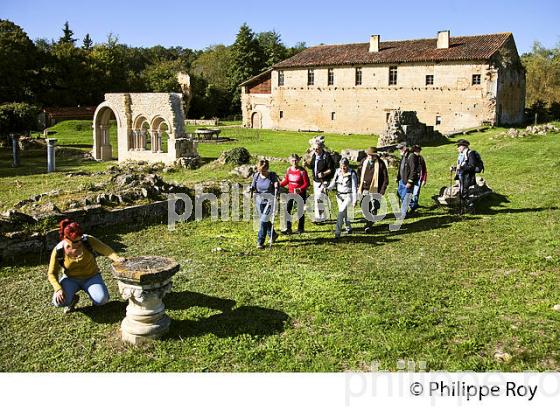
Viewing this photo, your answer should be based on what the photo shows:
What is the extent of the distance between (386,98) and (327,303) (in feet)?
111

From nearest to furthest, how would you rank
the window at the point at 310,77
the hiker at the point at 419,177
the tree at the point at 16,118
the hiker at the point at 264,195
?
the hiker at the point at 264,195, the hiker at the point at 419,177, the tree at the point at 16,118, the window at the point at 310,77

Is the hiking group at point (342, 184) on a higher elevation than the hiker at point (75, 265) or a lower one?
higher

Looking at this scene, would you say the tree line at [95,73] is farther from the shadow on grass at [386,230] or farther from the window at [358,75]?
the shadow on grass at [386,230]

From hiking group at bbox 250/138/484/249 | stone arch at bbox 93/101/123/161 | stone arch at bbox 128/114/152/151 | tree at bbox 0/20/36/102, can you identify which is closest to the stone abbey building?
tree at bbox 0/20/36/102

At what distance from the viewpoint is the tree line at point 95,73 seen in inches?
1630

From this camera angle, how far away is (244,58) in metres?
55.7

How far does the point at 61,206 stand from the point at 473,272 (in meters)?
8.31

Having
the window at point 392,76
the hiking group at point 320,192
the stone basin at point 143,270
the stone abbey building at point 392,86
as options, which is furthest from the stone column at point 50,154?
the window at point 392,76

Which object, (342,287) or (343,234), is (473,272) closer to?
(342,287)

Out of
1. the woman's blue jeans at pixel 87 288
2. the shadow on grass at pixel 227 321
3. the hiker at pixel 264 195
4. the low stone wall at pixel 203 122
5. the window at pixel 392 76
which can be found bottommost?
the shadow on grass at pixel 227 321

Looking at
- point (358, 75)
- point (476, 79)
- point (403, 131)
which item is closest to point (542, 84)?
point (476, 79)

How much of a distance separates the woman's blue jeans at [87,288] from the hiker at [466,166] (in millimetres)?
7771

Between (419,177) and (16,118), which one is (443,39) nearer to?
(16,118)

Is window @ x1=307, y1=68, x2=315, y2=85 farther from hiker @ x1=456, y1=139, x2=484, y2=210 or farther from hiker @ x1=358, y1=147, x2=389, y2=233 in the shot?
hiker @ x1=358, y1=147, x2=389, y2=233
